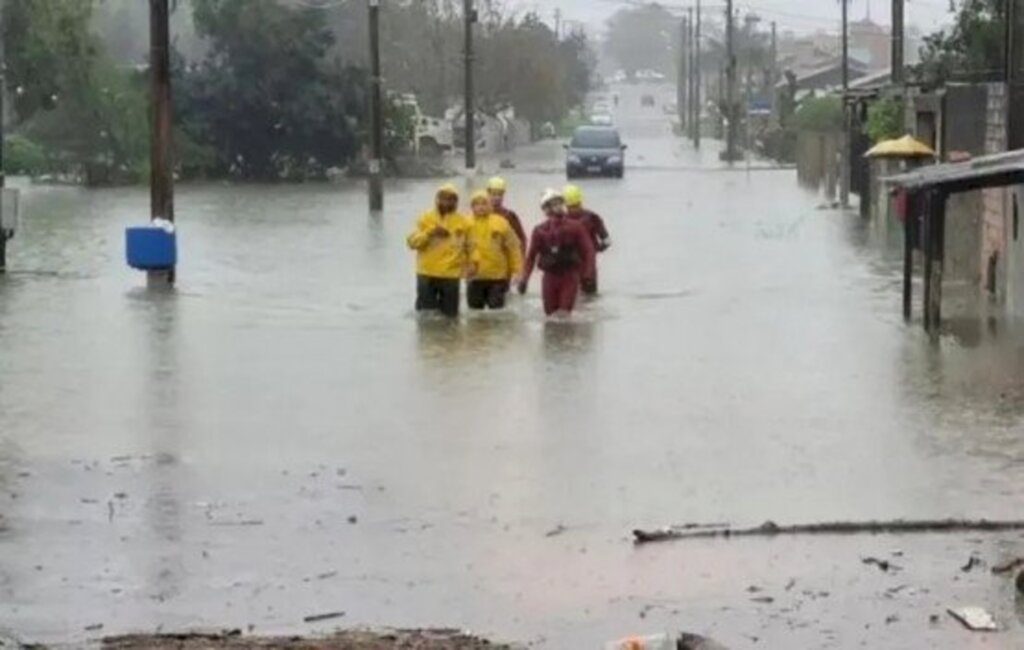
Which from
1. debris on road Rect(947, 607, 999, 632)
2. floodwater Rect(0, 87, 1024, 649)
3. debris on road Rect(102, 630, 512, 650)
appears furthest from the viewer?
floodwater Rect(0, 87, 1024, 649)

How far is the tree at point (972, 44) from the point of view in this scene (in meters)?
37.9

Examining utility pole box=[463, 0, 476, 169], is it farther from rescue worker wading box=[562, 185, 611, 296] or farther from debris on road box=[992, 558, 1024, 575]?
debris on road box=[992, 558, 1024, 575]

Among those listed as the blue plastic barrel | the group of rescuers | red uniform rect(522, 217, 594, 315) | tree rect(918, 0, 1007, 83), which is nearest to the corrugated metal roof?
red uniform rect(522, 217, 594, 315)

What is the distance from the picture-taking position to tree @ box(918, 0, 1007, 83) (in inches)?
1492

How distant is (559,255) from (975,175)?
15.4ft

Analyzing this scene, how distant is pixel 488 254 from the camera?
23359mm

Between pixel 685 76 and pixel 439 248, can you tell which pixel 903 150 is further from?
pixel 685 76

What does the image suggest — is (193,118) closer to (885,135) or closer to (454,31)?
(885,135)

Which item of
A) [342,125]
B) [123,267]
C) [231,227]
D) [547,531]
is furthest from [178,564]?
[342,125]

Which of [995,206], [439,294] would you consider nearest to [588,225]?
[439,294]

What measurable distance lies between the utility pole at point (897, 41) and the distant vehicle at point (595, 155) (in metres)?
16.8

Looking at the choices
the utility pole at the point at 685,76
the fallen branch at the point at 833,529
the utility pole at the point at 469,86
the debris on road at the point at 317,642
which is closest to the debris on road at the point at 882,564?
the fallen branch at the point at 833,529

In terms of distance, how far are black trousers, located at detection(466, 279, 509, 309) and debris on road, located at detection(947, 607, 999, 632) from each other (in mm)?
14468

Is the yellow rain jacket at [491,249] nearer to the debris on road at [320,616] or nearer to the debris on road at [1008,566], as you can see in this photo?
the debris on road at [1008,566]
